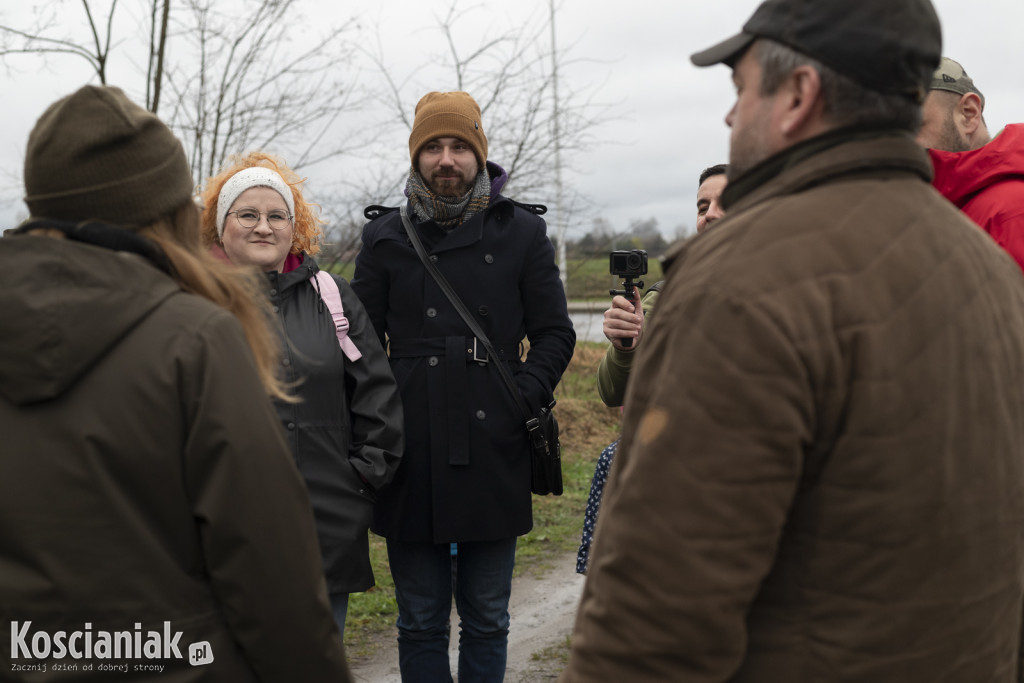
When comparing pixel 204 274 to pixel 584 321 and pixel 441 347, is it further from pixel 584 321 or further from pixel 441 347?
pixel 584 321

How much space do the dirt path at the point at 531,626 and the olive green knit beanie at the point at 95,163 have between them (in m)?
2.66

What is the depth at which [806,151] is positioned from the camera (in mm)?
1440

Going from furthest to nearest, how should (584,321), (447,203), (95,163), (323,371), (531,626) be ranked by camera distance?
(584,321) → (531,626) → (447,203) → (323,371) → (95,163)

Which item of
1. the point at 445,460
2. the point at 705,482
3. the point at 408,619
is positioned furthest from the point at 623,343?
the point at 705,482

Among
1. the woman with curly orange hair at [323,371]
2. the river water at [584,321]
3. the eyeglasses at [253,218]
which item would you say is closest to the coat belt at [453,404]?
the woman with curly orange hair at [323,371]

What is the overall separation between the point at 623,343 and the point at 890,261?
6.51 feet

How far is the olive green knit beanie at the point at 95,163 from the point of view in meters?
1.66

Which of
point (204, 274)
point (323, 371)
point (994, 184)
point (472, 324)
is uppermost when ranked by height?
point (994, 184)

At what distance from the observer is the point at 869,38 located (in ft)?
4.53

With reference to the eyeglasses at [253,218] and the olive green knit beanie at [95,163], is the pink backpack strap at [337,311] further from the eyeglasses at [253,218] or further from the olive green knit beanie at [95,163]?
the olive green knit beanie at [95,163]

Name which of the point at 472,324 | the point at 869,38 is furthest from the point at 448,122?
the point at 869,38

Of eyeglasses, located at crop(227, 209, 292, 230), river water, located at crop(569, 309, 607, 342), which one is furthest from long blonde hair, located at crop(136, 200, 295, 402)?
river water, located at crop(569, 309, 607, 342)

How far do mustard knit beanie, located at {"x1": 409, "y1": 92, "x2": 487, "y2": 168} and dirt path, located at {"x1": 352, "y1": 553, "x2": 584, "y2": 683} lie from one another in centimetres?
216

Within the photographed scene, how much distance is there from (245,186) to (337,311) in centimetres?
55
